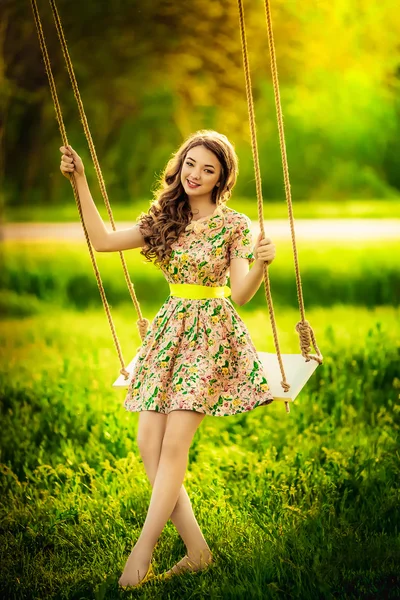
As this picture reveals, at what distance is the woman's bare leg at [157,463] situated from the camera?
10.1ft

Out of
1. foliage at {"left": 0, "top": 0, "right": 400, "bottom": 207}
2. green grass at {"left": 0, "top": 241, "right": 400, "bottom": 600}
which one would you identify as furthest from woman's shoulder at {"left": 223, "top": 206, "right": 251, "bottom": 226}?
foliage at {"left": 0, "top": 0, "right": 400, "bottom": 207}

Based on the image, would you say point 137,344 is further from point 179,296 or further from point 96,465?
point 179,296

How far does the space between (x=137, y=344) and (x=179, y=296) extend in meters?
3.33

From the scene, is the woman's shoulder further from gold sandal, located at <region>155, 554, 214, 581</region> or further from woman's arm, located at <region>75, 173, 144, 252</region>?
gold sandal, located at <region>155, 554, 214, 581</region>

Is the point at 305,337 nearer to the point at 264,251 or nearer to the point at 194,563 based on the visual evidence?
the point at 264,251

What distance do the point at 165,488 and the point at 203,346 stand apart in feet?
1.63

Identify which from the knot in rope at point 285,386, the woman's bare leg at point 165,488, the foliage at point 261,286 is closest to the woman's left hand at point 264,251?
the knot in rope at point 285,386

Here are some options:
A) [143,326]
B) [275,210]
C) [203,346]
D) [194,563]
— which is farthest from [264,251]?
[275,210]

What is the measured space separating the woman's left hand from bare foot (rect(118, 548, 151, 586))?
105cm

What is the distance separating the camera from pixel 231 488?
3.95m

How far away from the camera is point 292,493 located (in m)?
3.78

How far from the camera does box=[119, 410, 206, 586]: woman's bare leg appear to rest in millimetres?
2971

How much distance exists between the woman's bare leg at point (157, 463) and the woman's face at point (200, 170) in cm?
81

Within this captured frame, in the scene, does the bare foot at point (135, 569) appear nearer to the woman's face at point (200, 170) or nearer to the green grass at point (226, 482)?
the green grass at point (226, 482)
